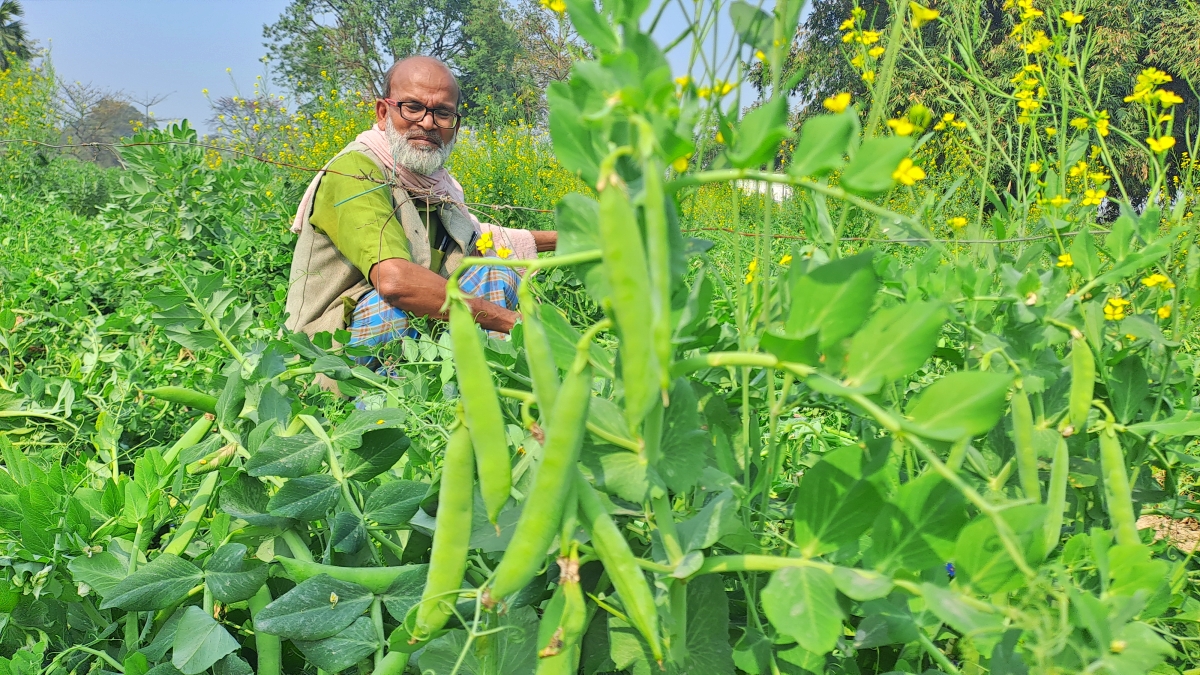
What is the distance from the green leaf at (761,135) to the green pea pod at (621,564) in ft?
0.70

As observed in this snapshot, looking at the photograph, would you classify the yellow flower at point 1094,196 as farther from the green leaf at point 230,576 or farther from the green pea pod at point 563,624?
the green leaf at point 230,576

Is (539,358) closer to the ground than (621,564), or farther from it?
farther from it

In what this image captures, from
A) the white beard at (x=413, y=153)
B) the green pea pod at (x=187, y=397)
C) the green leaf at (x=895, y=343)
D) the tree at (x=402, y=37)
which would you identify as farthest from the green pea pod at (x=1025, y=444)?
the tree at (x=402, y=37)

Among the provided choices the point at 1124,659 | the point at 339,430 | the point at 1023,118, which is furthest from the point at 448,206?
the point at 1124,659

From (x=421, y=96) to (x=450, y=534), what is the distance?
280 centimetres

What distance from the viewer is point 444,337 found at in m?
1.24

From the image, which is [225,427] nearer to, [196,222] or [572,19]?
[572,19]

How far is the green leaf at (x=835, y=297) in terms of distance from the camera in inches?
16.7

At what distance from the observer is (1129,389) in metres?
0.77

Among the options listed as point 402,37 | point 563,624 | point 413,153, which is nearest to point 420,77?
point 413,153

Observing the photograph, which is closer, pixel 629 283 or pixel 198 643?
pixel 629 283

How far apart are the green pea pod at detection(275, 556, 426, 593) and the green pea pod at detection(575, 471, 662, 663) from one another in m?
0.26

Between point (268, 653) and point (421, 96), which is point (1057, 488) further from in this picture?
point (421, 96)

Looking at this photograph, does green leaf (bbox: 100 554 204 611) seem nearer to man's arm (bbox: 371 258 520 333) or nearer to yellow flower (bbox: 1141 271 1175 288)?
yellow flower (bbox: 1141 271 1175 288)
